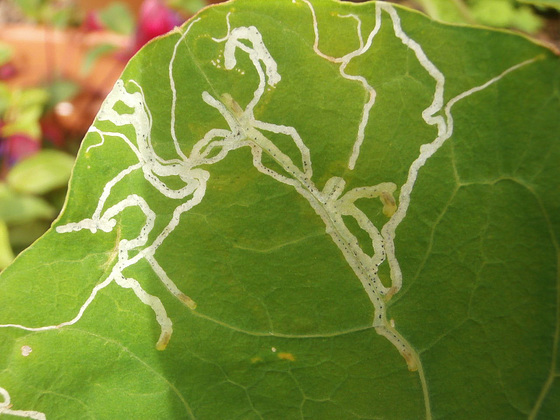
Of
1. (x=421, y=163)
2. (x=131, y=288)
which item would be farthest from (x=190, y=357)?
→ (x=421, y=163)

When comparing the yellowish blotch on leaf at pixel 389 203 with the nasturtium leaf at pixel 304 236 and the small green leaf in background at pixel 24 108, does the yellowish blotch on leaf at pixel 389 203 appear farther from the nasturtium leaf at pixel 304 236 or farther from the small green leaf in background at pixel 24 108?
the small green leaf in background at pixel 24 108

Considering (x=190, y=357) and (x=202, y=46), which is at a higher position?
(x=202, y=46)

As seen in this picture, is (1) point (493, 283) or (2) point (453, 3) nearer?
(1) point (493, 283)

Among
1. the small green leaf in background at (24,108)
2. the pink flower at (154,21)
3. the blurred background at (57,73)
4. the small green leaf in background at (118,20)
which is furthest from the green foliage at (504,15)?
the small green leaf in background at (24,108)

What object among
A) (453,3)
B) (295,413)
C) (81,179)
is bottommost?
(295,413)

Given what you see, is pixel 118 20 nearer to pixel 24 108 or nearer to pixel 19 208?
Answer: pixel 24 108

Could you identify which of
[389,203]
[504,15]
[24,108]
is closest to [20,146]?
[24,108]

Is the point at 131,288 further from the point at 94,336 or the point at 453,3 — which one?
the point at 453,3
